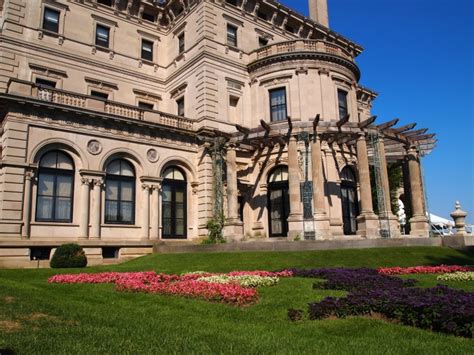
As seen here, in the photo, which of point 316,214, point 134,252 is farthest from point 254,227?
point 134,252

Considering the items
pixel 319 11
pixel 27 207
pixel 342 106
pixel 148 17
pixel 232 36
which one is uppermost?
pixel 319 11

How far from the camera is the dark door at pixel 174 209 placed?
27.5 meters

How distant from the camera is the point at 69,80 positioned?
1129 inches

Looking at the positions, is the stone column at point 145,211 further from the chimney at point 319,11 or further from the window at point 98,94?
the chimney at point 319,11

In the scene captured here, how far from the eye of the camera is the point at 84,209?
23.6 m

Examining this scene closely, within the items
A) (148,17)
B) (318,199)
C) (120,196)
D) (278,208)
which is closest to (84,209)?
(120,196)

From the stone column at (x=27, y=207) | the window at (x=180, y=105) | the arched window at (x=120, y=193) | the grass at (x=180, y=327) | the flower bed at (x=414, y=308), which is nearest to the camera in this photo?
the grass at (x=180, y=327)

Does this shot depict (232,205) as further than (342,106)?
No

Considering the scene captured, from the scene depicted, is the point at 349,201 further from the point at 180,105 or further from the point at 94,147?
the point at 94,147

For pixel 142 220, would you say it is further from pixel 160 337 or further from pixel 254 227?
pixel 160 337

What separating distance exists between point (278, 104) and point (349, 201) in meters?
8.82

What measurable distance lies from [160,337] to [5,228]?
57.8ft

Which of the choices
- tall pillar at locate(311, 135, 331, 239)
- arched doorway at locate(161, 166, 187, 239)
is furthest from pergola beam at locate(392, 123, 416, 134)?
arched doorway at locate(161, 166, 187, 239)

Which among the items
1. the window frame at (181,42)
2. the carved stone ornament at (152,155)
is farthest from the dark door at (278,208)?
the window frame at (181,42)
